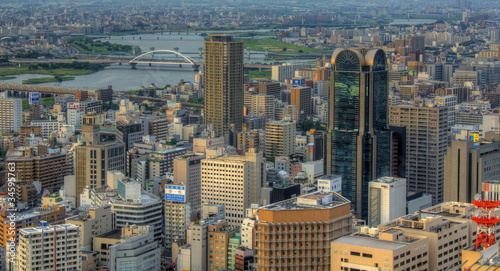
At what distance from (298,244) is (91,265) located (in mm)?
3791

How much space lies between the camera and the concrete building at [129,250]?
36.9ft

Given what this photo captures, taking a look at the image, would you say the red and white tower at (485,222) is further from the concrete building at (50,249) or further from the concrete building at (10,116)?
the concrete building at (10,116)

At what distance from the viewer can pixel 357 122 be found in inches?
609

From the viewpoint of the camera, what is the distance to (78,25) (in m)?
62.0

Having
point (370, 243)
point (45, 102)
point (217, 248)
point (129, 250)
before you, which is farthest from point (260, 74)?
point (370, 243)

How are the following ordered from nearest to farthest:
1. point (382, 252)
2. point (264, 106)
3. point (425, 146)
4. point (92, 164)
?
1. point (382, 252)
2. point (92, 164)
3. point (425, 146)
4. point (264, 106)

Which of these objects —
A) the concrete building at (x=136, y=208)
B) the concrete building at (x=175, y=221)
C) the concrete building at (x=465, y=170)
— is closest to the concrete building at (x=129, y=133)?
the concrete building at (x=136, y=208)

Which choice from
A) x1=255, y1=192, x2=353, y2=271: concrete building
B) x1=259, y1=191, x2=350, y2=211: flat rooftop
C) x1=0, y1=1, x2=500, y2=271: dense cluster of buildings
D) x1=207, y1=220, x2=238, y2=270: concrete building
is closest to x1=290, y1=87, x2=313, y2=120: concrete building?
x1=0, y1=1, x2=500, y2=271: dense cluster of buildings

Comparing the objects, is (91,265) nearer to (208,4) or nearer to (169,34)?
(169,34)

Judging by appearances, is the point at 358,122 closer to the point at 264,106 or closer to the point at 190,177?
the point at 190,177

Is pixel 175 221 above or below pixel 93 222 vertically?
below

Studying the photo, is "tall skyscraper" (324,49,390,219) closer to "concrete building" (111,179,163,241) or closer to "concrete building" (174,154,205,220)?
"concrete building" (174,154,205,220)

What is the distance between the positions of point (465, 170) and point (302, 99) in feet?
48.3

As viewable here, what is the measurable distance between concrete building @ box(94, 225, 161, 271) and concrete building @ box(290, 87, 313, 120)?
16.4 meters
